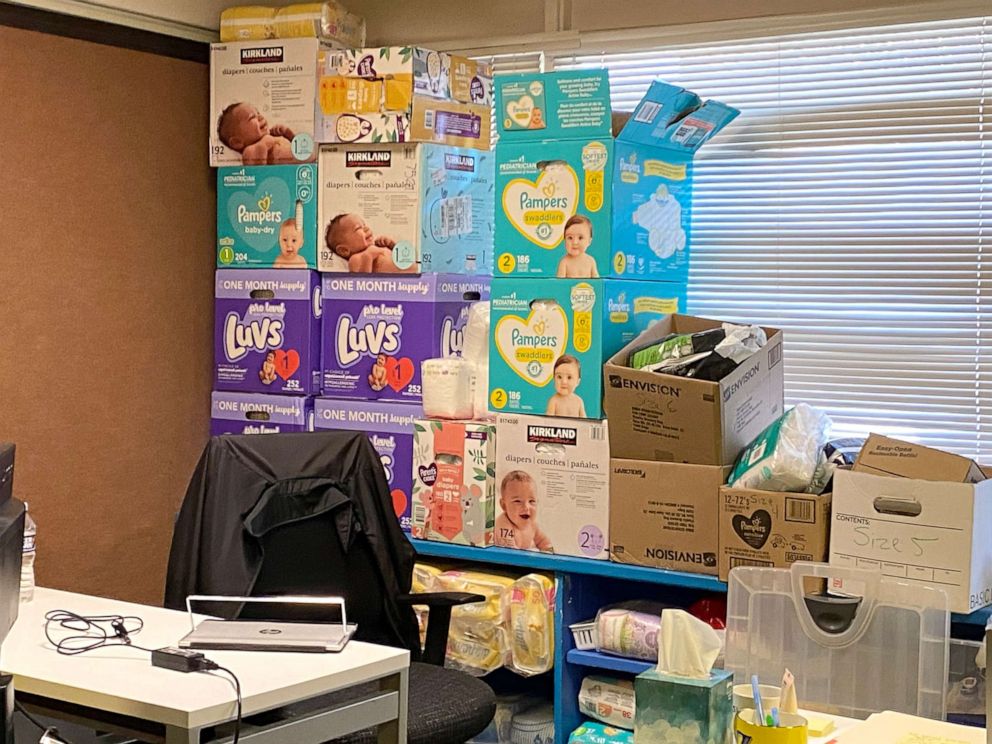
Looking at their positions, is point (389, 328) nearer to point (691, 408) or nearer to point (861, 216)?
point (691, 408)

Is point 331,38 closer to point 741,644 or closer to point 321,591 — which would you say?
point 321,591

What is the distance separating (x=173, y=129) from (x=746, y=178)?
74.2 inches

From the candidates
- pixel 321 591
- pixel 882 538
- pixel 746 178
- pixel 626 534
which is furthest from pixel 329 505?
pixel 746 178

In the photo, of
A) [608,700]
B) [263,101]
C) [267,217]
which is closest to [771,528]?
[608,700]

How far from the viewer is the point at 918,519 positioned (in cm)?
303

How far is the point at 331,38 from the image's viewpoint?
4148 mm

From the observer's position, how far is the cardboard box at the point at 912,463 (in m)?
3.07

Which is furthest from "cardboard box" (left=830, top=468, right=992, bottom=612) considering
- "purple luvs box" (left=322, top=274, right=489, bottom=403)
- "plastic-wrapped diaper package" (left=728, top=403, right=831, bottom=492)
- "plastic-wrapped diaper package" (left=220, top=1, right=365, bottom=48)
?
"plastic-wrapped diaper package" (left=220, top=1, right=365, bottom=48)

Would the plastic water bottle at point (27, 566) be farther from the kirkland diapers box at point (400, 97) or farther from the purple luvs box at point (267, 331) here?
the kirkland diapers box at point (400, 97)

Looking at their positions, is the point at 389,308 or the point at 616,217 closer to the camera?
the point at 616,217

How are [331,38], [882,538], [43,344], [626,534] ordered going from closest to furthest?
[882,538]
[626,534]
[43,344]
[331,38]

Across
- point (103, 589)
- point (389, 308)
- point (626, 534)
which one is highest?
point (389, 308)

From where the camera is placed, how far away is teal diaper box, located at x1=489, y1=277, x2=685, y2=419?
3525mm

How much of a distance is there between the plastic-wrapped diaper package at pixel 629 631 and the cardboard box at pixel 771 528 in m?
0.28
